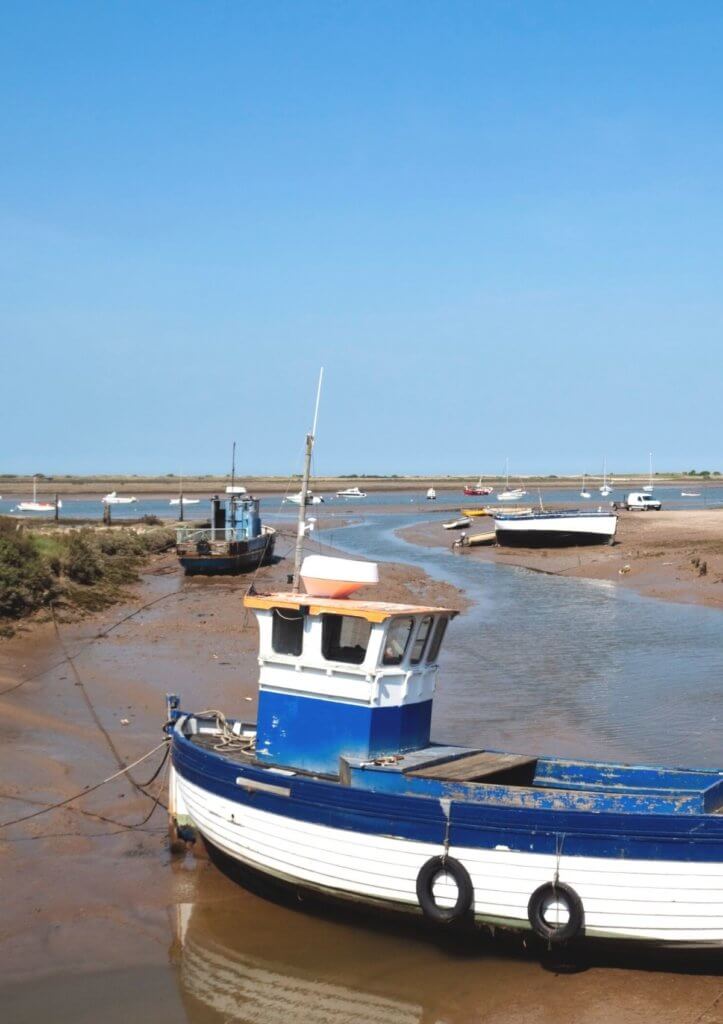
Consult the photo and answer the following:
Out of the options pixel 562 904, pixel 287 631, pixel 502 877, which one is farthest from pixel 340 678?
pixel 562 904

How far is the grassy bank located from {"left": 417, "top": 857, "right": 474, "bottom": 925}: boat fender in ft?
47.9

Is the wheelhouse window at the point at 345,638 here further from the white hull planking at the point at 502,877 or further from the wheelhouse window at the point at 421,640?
the white hull planking at the point at 502,877

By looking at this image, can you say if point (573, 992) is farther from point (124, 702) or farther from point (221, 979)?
point (124, 702)

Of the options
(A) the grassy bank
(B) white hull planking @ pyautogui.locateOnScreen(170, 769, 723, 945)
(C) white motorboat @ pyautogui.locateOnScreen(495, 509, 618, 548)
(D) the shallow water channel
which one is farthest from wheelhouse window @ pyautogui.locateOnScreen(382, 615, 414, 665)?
(C) white motorboat @ pyautogui.locateOnScreen(495, 509, 618, 548)

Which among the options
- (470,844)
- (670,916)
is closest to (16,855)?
(470,844)

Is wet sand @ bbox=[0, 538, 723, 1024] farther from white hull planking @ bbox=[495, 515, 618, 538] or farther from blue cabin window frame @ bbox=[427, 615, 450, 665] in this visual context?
white hull planking @ bbox=[495, 515, 618, 538]

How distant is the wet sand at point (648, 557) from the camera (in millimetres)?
34688

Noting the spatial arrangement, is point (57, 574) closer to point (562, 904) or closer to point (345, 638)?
point (345, 638)

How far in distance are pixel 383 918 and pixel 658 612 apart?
21203 millimetres

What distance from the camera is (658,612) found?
98.0 ft

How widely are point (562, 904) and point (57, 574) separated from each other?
21948mm

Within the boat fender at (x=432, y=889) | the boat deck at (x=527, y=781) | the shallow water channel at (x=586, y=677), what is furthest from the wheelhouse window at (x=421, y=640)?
the shallow water channel at (x=586, y=677)

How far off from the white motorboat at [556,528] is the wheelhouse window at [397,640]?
39041 millimetres

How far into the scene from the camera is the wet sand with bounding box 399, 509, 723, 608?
34688mm
